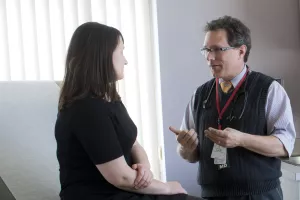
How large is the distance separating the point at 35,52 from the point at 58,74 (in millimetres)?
232

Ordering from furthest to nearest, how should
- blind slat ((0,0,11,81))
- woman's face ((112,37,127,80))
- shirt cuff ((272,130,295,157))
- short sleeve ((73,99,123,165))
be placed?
1. blind slat ((0,0,11,81))
2. shirt cuff ((272,130,295,157))
3. woman's face ((112,37,127,80))
4. short sleeve ((73,99,123,165))

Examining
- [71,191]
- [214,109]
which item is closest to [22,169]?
[71,191]

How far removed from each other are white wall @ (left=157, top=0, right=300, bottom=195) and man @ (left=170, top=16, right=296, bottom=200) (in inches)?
42.6

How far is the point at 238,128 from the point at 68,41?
5.32 ft

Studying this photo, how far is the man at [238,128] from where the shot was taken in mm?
1555

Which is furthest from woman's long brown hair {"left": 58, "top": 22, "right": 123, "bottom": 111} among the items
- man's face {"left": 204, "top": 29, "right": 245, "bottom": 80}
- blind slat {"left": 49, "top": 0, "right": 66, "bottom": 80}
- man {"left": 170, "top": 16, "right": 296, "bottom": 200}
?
blind slat {"left": 49, "top": 0, "right": 66, "bottom": 80}

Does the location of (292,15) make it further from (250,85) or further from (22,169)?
(22,169)

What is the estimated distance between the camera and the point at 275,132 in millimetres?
1565

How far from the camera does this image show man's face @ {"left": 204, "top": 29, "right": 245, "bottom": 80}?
1.67 metres

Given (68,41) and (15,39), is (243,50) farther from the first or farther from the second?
(15,39)

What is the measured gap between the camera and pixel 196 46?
113 inches

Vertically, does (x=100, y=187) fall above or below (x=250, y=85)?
below

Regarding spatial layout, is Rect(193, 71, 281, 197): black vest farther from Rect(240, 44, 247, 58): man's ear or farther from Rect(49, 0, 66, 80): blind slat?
Rect(49, 0, 66, 80): blind slat

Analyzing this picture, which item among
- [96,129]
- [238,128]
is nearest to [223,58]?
[238,128]
